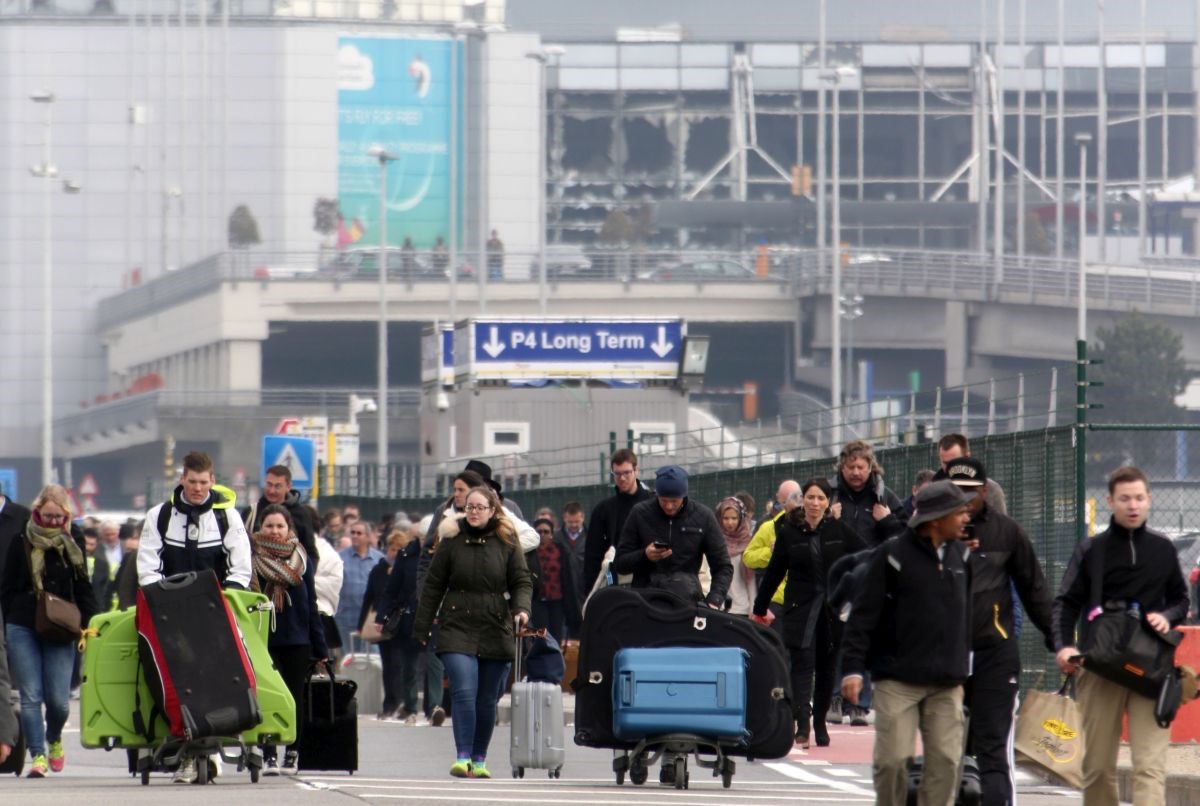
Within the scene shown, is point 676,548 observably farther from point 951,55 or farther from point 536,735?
point 951,55

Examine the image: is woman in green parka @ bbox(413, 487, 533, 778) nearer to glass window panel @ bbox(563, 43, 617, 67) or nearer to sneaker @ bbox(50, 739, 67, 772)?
sneaker @ bbox(50, 739, 67, 772)

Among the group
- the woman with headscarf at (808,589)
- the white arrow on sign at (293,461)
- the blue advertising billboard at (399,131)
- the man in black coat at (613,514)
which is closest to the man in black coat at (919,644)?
the woman with headscarf at (808,589)

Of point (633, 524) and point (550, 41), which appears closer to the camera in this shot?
point (633, 524)

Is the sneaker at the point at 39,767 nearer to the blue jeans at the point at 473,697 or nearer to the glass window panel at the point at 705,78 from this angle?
the blue jeans at the point at 473,697

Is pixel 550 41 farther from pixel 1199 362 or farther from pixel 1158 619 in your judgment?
pixel 1158 619

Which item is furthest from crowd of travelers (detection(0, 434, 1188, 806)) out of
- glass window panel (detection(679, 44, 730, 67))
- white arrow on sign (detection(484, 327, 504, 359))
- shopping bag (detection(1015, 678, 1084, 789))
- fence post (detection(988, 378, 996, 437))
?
glass window panel (detection(679, 44, 730, 67))

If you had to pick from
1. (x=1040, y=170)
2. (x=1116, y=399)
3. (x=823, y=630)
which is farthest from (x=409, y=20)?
(x=823, y=630)

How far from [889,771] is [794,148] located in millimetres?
117550

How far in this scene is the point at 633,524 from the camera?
1441 centimetres

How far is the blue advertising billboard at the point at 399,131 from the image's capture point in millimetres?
115000

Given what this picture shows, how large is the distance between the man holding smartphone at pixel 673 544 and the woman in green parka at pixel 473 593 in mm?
743

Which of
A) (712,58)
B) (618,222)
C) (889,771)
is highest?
(712,58)

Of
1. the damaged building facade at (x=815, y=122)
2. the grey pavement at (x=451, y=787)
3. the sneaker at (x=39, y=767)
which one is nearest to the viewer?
the grey pavement at (x=451, y=787)

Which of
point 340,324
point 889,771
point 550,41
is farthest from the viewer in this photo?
point 550,41
